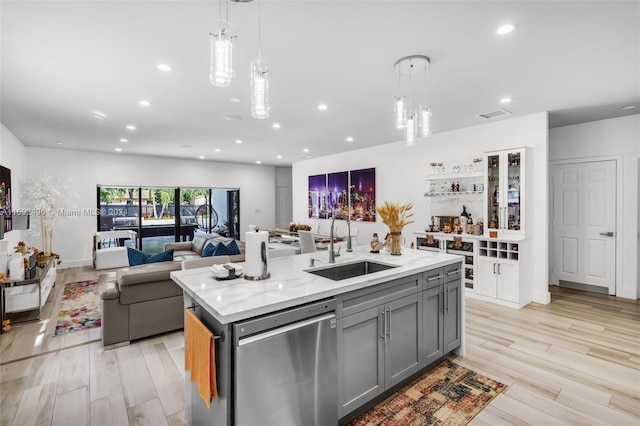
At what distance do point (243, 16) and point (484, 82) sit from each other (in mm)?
2613

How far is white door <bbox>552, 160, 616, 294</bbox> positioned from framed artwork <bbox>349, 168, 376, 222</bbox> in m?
3.36

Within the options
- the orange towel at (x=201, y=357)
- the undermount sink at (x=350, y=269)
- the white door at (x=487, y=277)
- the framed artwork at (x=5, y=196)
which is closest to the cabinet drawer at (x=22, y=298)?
the framed artwork at (x=5, y=196)

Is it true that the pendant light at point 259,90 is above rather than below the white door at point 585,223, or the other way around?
above

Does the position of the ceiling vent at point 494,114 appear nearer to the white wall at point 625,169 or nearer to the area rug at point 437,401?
the white wall at point 625,169

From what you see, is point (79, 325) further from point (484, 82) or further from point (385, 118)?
point (484, 82)

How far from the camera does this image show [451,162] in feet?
18.4

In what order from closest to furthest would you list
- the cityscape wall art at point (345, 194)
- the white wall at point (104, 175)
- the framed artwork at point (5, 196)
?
the framed artwork at point (5, 196), the white wall at point (104, 175), the cityscape wall art at point (345, 194)

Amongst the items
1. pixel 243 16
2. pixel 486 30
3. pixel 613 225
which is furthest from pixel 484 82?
pixel 613 225

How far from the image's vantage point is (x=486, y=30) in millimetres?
2373

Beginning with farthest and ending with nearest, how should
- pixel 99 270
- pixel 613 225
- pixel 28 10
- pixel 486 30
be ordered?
pixel 99 270, pixel 613 225, pixel 486 30, pixel 28 10

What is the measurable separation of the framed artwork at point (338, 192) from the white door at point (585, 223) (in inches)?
166

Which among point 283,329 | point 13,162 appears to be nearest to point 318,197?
point 13,162

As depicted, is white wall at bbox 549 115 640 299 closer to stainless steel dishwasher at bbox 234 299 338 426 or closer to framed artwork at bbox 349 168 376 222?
framed artwork at bbox 349 168 376 222

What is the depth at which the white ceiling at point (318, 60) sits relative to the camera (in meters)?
2.15
